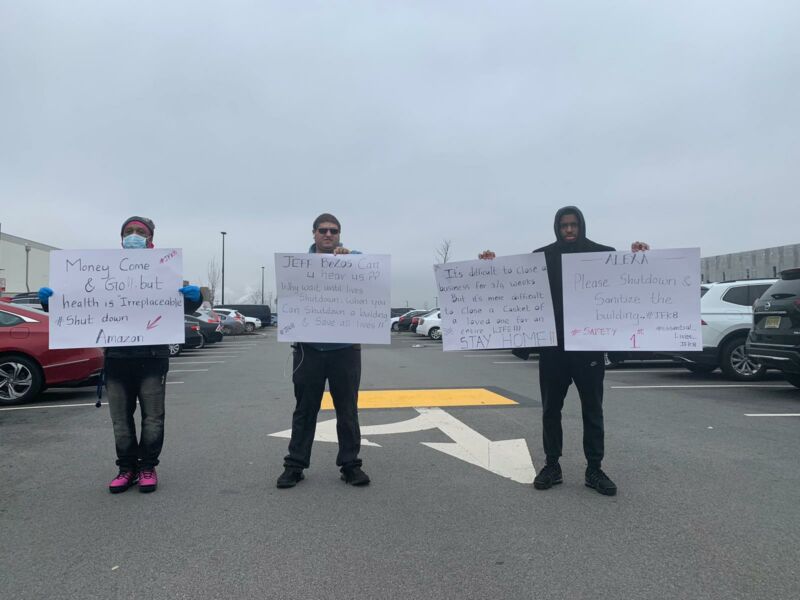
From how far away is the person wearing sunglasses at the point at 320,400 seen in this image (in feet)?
14.5

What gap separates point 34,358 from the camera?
816 cm

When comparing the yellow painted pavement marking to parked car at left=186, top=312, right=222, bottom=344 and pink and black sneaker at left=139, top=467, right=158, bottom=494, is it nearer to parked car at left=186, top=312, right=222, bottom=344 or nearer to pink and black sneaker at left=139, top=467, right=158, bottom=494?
pink and black sneaker at left=139, top=467, right=158, bottom=494

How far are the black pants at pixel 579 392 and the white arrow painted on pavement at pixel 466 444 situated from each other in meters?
0.46

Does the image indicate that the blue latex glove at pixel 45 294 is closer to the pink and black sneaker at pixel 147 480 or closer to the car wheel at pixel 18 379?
the pink and black sneaker at pixel 147 480

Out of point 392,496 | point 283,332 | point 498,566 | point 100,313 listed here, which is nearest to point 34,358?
point 100,313

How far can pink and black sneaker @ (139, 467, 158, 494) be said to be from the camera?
4.26 m

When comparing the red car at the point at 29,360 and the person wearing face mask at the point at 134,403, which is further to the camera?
the red car at the point at 29,360

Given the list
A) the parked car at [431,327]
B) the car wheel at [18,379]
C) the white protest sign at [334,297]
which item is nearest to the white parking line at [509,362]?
the car wheel at [18,379]

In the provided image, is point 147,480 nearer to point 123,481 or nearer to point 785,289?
point 123,481

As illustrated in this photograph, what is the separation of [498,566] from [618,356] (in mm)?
2074

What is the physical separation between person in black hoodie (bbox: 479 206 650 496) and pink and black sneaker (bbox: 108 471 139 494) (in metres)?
2.94

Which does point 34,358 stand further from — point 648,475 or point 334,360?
point 648,475

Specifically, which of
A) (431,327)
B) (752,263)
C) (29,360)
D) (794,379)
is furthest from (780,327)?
(752,263)

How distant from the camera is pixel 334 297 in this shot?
454cm
